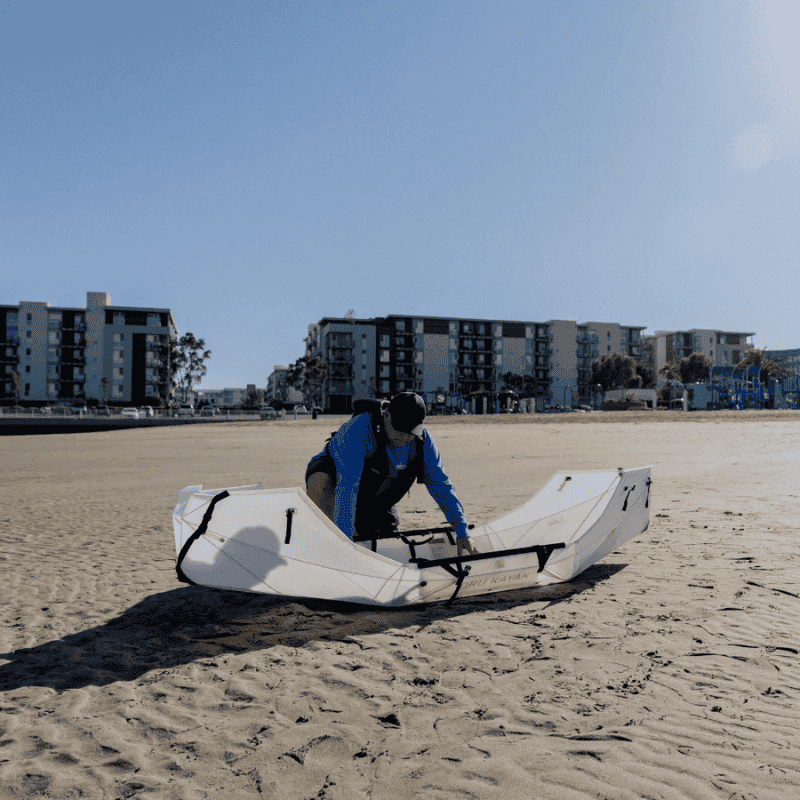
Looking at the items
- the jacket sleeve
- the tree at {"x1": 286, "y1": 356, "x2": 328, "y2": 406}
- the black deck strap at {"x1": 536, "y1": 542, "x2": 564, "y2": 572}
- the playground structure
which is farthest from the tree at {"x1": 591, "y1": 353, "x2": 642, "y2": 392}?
the jacket sleeve

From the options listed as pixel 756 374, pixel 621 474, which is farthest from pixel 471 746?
pixel 756 374

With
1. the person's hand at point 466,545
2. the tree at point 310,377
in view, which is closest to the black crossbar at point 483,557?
the person's hand at point 466,545

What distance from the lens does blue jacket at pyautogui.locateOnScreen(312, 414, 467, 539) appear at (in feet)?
13.9

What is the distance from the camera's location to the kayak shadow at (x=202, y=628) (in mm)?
3260

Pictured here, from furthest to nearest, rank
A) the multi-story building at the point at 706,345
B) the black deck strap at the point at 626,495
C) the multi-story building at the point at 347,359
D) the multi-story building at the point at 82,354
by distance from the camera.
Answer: the multi-story building at the point at 706,345 → the multi-story building at the point at 347,359 → the multi-story building at the point at 82,354 → the black deck strap at the point at 626,495

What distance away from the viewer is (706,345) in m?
128

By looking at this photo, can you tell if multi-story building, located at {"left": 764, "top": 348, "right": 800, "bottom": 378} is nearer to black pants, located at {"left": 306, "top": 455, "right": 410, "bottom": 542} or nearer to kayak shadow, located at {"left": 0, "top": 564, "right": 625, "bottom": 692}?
black pants, located at {"left": 306, "top": 455, "right": 410, "bottom": 542}

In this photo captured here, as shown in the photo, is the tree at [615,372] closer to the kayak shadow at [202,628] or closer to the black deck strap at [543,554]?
the kayak shadow at [202,628]

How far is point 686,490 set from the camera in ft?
31.4

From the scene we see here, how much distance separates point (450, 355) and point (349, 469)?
334 feet

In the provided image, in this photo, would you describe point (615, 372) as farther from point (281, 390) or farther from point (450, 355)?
point (281, 390)

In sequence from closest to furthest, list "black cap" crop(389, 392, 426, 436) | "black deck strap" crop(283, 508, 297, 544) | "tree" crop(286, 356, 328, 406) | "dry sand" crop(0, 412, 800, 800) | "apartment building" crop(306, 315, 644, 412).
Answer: "dry sand" crop(0, 412, 800, 800) → "black deck strap" crop(283, 508, 297, 544) → "black cap" crop(389, 392, 426, 436) → "tree" crop(286, 356, 328, 406) → "apartment building" crop(306, 315, 644, 412)

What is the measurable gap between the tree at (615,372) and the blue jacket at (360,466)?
101936mm

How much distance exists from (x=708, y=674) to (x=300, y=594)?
2475mm
